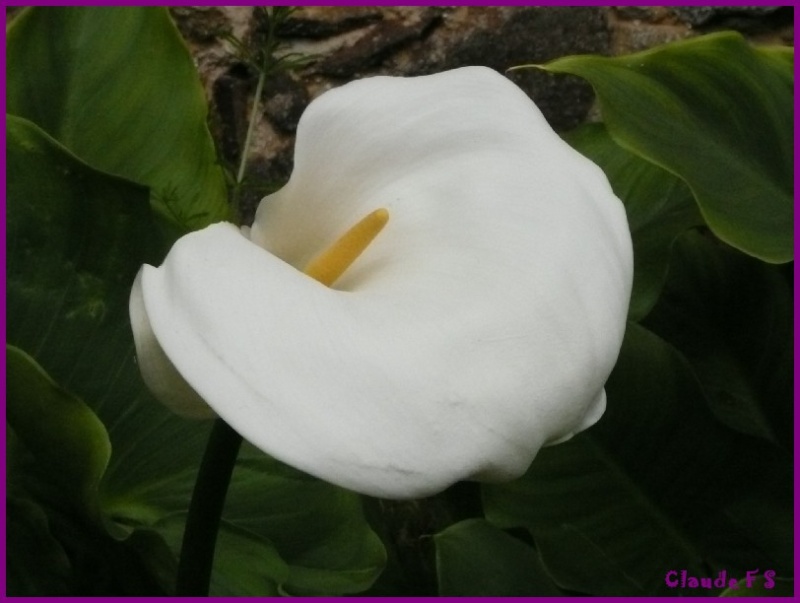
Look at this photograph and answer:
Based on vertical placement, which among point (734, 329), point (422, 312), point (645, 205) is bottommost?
point (734, 329)

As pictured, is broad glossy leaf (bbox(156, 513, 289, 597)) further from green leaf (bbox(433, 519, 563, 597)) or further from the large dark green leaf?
green leaf (bbox(433, 519, 563, 597))

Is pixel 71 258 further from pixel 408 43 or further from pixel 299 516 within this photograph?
pixel 408 43

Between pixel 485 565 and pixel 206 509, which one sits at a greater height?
pixel 206 509

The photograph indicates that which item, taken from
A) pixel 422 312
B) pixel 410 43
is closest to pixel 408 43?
pixel 410 43

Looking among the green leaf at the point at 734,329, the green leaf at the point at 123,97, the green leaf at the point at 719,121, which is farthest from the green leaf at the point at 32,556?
the green leaf at the point at 734,329

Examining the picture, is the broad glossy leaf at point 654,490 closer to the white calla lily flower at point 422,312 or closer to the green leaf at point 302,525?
the green leaf at point 302,525

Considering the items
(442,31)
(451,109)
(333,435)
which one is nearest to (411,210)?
(451,109)

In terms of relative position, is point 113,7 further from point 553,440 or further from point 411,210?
point 553,440
